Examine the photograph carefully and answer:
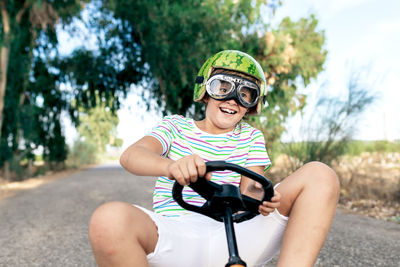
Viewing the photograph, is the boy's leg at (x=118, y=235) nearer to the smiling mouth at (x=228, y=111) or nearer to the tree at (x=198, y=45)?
the smiling mouth at (x=228, y=111)

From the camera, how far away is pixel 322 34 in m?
13.4

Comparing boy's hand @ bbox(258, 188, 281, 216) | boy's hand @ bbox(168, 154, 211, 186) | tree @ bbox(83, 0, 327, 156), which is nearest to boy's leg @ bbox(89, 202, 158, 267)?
boy's hand @ bbox(168, 154, 211, 186)

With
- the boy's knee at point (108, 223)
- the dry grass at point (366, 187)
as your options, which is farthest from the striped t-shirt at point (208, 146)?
the dry grass at point (366, 187)

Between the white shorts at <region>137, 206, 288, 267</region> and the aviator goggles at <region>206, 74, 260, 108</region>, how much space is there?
0.60 meters

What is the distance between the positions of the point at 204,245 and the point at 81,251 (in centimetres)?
221

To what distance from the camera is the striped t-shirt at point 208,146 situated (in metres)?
1.77

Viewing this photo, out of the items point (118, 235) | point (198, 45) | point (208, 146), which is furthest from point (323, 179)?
point (198, 45)

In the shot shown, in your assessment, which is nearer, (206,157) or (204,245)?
(204,245)

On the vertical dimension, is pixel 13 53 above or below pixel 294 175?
above

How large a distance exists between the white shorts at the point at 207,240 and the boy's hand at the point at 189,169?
28 cm

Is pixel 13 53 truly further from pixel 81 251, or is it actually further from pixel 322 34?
pixel 322 34

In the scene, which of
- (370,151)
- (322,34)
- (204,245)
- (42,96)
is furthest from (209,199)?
(322,34)

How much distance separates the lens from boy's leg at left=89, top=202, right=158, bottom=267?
1297mm

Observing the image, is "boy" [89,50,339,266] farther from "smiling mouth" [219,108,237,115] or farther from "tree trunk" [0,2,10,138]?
"tree trunk" [0,2,10,138]
